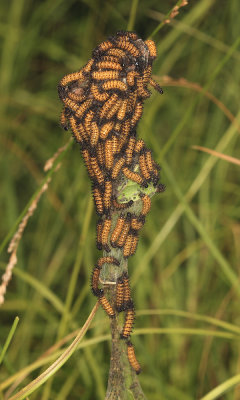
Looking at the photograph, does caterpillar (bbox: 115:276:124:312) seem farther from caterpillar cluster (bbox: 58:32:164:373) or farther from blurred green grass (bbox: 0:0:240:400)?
blurred green grass (bbox: 0:0:240:400)

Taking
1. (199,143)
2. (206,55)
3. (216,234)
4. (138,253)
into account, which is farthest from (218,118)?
(138,253)

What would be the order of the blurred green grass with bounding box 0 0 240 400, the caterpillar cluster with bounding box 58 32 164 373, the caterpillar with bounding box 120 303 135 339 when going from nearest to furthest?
the caterpillar cluster with bounding box 58 32 164 373, the caterpillar with bounding box 120 303 135 339, the blurred green grass with bounding box 0 0 240 400

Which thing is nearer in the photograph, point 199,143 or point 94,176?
point 94,176

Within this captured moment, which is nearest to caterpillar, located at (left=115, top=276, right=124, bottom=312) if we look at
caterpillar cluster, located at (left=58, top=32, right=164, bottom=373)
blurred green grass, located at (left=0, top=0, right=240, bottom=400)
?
caterpillar cluster, located at (left=58, top=32, right=164, bottom=373)

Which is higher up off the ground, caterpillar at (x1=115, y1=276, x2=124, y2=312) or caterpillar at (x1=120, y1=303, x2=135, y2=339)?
caterpillar at (x1=115, y1=276, x2=124, y2=312)

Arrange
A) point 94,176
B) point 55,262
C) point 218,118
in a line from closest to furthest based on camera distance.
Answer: point 94,176 → point 55,262 → point 218,118

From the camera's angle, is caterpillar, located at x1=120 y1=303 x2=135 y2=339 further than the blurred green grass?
No

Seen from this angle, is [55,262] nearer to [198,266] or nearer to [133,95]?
[198,266]

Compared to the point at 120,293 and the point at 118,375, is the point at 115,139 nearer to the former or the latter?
the point at 120,293
